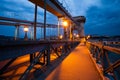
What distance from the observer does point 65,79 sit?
13.8ft

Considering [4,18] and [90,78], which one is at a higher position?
[4,18]

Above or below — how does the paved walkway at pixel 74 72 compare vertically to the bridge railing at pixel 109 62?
below

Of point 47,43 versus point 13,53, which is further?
point 47,43

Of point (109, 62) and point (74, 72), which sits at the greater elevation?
point (109, 62)

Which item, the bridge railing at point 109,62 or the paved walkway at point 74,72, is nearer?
the bridge railing at point 109,62

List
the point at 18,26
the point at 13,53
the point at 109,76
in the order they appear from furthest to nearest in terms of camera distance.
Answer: the point at 18,26
the point at 109,76
the point at 13,53

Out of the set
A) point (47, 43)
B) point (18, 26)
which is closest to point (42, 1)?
point (47, 43)

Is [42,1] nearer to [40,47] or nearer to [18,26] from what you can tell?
[40,47]

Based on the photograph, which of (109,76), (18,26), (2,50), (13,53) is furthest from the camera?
(18,26)

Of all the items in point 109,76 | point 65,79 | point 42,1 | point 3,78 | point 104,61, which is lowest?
point 3,78

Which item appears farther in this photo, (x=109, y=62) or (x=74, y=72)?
(x=74, y=72)

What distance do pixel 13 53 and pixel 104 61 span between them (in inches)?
109

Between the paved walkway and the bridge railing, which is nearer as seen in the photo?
the bridge railing

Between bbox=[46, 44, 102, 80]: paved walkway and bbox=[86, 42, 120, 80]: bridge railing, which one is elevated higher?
bbox=[86, 42, 120, 80]: bridge railing
